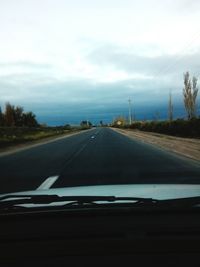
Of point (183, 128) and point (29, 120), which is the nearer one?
point (183, 128)

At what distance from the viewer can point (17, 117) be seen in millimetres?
178000

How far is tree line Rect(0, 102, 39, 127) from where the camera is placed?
172350 mm

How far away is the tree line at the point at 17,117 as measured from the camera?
172 metres

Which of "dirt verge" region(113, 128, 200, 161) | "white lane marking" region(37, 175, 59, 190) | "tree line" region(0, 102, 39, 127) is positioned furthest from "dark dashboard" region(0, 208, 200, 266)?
"tree line" region(0, 102, 39, 127)

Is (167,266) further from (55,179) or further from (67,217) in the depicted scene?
(55,179)

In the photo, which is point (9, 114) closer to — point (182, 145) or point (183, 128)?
point (183, 128)

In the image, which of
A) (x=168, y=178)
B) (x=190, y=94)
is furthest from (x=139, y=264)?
(x=190, y=94)

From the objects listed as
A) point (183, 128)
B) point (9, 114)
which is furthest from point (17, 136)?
point (9, 114)

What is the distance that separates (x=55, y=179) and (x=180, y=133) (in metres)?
54.5

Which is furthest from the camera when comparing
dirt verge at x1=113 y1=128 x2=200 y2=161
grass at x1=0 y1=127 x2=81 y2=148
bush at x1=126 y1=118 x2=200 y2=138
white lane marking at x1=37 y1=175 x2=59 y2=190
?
bush at x1=126 y1=118 x2=200 y2=138

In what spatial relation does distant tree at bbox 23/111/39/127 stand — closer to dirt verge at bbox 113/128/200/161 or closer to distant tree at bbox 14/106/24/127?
distant tree at bbox 14/106/24/127

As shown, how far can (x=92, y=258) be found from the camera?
349 cm

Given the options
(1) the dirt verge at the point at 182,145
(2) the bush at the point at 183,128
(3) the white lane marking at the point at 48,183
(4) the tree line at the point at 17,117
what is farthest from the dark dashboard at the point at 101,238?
(4) the tree line at the point at 17,117

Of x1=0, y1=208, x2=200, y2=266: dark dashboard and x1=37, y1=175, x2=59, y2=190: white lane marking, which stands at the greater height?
x1=0, y1=208, x2=200, y2=266: dark dashboard
